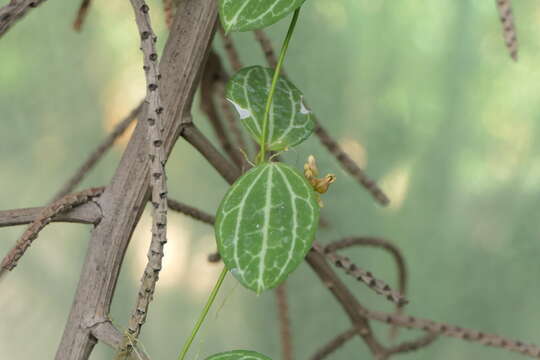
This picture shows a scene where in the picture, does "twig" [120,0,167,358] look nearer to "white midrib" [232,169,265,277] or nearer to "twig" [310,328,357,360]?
"white midrib" [232,169,265,277]

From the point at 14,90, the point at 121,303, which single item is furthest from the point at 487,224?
the point at 14,90

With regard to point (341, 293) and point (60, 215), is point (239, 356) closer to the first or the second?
point (60, 215)

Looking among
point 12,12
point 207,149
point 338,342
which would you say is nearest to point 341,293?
point 338,342

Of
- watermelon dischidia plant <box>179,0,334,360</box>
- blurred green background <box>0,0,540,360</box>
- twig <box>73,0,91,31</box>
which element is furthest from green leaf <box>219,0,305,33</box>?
blurred green background <box>0,0,540,360</box>

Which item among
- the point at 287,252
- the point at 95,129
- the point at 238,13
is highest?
the point at 95,129

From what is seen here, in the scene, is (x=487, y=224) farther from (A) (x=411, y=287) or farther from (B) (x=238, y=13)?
(B) (x=238, y=13)
